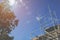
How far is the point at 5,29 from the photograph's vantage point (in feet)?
90.2

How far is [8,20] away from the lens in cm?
2856

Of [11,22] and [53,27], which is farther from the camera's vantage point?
[11,22]

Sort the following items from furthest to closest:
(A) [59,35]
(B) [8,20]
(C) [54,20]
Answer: (B) [8,20] → (A) [59,35] → (C) [54,20]

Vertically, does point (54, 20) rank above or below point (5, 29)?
below

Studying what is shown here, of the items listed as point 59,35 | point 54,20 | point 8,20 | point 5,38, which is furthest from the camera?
point 8,20

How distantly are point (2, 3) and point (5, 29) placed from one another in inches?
160

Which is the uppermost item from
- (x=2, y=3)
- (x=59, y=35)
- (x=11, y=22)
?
(x=2, y=3)

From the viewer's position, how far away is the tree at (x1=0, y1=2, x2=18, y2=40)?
2687cm

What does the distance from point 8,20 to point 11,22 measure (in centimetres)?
58

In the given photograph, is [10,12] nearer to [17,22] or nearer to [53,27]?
[17,22]

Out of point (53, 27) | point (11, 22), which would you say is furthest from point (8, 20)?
point (53, 27)

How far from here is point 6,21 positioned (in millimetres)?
28281

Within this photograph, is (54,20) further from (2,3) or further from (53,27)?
(2,3)

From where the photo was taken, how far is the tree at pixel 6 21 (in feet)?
88.1
